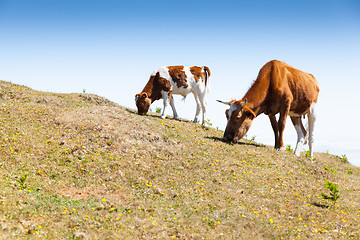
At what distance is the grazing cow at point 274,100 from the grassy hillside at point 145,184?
1.36 meters

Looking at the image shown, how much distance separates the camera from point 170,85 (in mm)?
23406

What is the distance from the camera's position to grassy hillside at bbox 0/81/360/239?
9695mm

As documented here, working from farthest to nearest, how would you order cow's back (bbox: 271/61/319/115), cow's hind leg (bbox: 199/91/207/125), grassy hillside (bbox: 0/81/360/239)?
cow's hind leg (bbox: 199/91/207/125), cow's back (bbox: 271/61/319/115), grassy hillside (bbox: 0/81/360/239)

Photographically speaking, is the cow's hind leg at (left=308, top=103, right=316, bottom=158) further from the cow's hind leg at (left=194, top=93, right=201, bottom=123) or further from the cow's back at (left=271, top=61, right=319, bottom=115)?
the cow's hind leg at (left=194, top=93, right=201, bottom=123)

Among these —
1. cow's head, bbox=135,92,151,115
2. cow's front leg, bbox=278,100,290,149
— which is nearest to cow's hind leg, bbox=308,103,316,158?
cow's front leg, bbox=278,100,290,149

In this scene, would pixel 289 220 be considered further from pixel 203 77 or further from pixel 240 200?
pixel 203 77

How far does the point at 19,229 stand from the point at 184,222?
4719 millimetres

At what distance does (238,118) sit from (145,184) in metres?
8.07

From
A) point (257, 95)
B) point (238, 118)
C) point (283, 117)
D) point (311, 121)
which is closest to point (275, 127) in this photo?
point (283, 117)

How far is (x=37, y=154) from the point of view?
46.8 ft

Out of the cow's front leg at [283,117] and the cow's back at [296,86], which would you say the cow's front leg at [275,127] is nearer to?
the cow's front leg at [283,117]

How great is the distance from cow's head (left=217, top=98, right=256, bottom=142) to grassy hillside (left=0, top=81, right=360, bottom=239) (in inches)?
34.2

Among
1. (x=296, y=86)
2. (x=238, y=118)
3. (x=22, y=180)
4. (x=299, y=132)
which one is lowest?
(x=22, y=180)

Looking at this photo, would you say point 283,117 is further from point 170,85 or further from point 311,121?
point 170,85
